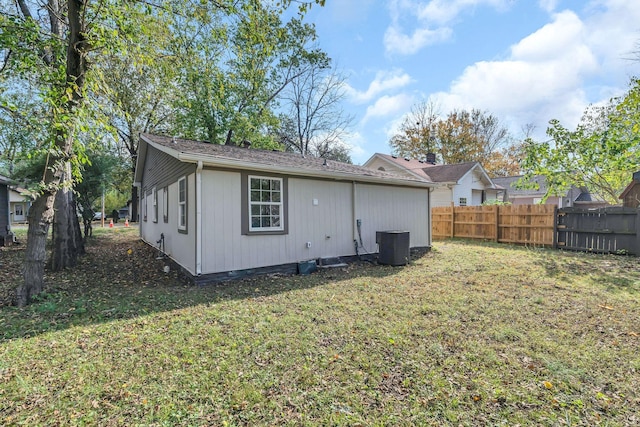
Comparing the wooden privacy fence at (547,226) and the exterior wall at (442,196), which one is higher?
the exterior wall at (442,196)

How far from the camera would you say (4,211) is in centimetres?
1282

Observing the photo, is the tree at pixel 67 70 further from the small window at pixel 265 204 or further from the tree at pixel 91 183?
the tree at pixel 91 183

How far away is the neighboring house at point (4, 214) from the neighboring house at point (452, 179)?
1865 centimetres

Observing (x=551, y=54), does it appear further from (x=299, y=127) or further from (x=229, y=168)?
(x=299, y=127)

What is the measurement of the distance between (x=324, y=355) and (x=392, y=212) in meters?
6.95

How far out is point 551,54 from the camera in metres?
10.6

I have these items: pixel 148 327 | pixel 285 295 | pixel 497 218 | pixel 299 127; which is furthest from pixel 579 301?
pixel 299 127

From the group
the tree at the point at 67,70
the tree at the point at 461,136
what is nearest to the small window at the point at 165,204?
the tree at the point at 67,70

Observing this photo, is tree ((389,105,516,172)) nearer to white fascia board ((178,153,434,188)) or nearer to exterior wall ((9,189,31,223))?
white fascia board ((178,153,434,188))

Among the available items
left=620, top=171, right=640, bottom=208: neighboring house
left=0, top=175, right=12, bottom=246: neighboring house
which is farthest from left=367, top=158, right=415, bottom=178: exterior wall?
left=0, top=175, right=12, bottom=246: neighboring house

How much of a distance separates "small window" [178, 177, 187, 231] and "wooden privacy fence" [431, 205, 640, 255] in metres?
11.3

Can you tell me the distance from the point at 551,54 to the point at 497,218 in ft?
19.7

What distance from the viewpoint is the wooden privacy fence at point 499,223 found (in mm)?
11227

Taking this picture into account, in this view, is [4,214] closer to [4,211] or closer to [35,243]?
[4,211]
